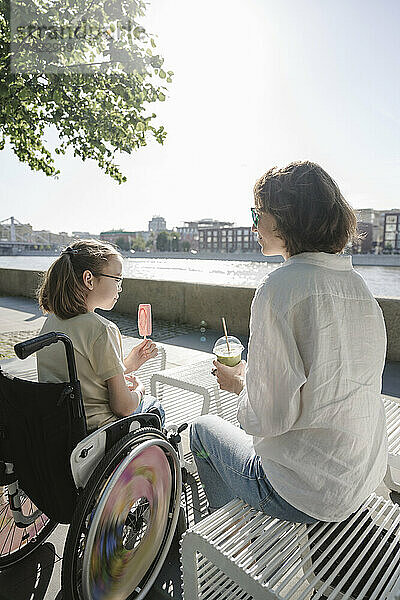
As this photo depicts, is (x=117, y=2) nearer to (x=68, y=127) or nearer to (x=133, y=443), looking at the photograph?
(x=68, y=127)

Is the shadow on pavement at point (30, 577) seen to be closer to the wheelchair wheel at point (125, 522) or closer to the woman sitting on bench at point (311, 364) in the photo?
the wheelchair wheel at point (125, 522)

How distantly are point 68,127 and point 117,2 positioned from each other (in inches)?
63.9

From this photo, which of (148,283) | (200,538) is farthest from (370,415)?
(148,283)

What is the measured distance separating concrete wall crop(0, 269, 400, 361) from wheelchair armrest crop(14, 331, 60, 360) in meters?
4.72

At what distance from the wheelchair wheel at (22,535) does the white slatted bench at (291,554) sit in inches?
35.9

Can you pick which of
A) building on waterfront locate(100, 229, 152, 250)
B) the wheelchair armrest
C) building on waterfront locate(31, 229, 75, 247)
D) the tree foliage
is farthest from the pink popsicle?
building on waterfront locate(100, 229, 152, 250)

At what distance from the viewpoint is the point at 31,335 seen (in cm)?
695

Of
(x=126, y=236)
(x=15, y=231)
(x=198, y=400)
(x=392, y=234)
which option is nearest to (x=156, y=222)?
(x=126, y=236)

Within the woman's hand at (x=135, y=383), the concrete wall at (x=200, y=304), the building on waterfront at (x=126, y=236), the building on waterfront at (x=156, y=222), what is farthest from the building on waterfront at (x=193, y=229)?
the building on waterfront at (x=156, y=222)

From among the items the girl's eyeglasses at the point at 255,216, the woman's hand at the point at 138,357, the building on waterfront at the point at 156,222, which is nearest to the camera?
the girl's eyeglasses at the point at 255,216

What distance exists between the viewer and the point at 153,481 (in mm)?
1883

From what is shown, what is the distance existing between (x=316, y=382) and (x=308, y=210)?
544 mm

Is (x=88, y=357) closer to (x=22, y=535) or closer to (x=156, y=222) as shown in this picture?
(x=22, y=535)

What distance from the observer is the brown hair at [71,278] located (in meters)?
1.96
